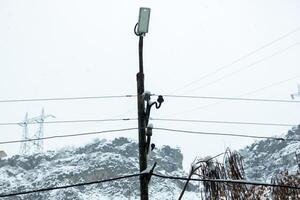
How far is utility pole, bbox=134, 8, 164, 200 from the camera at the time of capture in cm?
827

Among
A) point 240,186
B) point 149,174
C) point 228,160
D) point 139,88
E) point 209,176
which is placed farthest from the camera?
point 240,186

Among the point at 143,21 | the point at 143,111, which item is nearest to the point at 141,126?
the point at 143,111

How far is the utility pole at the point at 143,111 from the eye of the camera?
27.1 feet

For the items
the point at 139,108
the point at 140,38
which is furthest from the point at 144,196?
the point at 140,38

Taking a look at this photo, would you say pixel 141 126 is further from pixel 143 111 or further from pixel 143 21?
pixel 143 21

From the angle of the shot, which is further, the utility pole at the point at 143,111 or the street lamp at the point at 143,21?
the street lamp at the point at 143,21

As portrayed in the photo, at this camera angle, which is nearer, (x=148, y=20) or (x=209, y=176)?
(x=148, y=20)

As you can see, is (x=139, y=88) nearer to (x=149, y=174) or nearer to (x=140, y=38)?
(x=140, y=38)

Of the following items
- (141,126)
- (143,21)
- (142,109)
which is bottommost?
(141,126)

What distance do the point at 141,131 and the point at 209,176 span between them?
2.39 m

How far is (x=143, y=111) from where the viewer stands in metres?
8.92

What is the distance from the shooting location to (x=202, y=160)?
31.7ft

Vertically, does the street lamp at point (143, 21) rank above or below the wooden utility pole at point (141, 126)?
above

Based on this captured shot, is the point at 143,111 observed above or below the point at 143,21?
below
